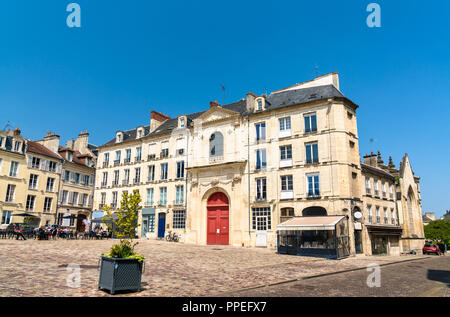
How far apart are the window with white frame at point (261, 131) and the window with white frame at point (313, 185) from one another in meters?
5.38

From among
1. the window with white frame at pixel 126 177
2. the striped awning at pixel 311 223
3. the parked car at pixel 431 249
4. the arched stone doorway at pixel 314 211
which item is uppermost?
the window with white frame at pixel 126 177

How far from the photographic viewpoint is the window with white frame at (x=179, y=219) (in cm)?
3106

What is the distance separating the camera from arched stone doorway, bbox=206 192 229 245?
28.5m

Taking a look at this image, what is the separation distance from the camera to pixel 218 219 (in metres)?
29.0

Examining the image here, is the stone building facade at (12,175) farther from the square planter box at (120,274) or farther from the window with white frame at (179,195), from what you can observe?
the square planter box at (120,274)

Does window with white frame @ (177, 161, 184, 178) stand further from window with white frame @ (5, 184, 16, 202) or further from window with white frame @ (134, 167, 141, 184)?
window with white frame @ (5, 184, 16, 202)

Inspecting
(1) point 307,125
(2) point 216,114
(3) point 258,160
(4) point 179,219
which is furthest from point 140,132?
(1) point 307,125

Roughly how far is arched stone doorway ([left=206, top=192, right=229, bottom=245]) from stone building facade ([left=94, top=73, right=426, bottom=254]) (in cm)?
9

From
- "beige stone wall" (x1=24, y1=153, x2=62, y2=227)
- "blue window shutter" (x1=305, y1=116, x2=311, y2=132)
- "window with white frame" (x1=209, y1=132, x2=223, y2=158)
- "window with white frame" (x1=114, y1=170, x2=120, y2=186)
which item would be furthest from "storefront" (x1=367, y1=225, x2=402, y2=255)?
"beige stone wall" (x1=24, y1=153, x2=62, y2=227)

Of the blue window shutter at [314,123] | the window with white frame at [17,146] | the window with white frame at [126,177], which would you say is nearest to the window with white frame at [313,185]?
the blue window shutter at [314,123]

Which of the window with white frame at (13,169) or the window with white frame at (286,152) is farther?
the window with white frame at (13,169)

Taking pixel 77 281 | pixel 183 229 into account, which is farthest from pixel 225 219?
pixel 77 281

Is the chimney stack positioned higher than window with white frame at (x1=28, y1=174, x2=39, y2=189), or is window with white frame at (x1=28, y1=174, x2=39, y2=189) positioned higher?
the chimney stack

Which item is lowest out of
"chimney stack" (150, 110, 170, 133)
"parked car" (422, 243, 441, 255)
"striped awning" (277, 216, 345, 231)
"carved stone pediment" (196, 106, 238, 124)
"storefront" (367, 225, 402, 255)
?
"parked car" (422, 243, 441, 255)
